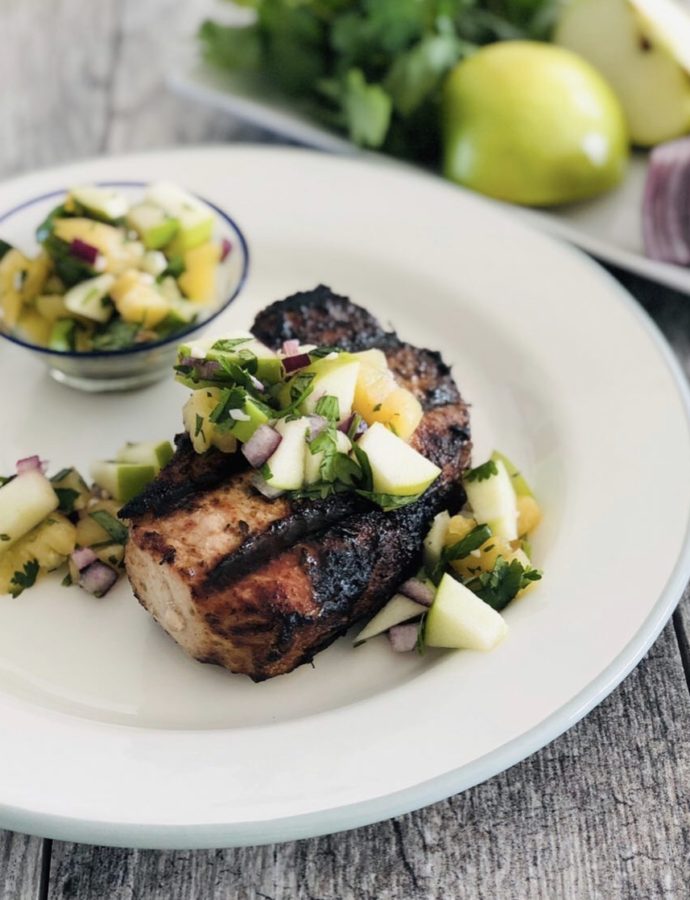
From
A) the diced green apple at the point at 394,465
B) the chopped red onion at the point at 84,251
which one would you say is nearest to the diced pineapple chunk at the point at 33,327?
the chopped red onion at the point at 84,251

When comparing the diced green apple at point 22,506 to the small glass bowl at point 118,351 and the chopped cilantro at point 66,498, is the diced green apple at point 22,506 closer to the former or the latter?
the chopped cilantro at point 66,498

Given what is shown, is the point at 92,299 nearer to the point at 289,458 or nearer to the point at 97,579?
the point at 97,579

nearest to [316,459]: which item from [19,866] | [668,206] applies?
[19,866]

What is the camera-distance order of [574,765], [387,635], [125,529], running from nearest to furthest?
[574,765], [387,635], [125,529]

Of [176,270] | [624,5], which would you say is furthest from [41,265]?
[624,5]

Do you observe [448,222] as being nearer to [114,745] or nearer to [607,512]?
[607,512]
